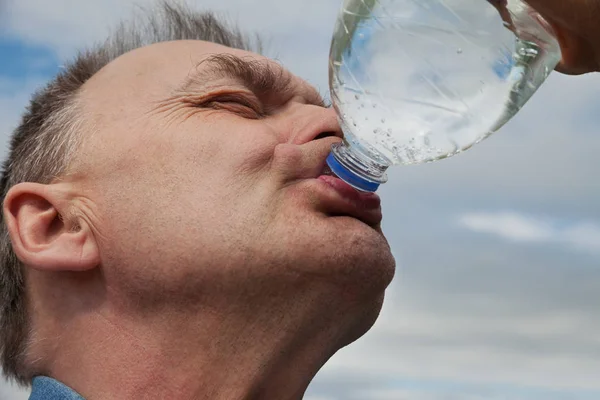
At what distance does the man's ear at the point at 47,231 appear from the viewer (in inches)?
93.3

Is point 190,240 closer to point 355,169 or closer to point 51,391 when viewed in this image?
point 355,169

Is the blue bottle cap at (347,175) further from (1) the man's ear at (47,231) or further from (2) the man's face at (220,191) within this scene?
(1) the man's ear at (47,231)

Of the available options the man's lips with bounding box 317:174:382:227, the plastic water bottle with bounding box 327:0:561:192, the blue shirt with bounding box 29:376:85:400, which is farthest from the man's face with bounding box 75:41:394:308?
the blue shirt with bounding box 29:376:85:400

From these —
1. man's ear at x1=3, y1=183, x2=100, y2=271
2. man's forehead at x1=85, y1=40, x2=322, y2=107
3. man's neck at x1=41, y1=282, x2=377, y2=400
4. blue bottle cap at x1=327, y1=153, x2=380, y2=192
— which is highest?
man's forehead at x1=85, y1=40, x2=322, y2=107

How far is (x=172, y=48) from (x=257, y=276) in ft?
2.81

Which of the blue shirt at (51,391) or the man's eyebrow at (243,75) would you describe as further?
the man's eyebrow at (243,75)

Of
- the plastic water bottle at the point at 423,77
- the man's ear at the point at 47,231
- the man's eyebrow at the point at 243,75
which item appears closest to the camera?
the plastic water bottle at the point at 423,77

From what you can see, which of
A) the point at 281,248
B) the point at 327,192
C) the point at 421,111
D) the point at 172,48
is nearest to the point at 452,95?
the point at 421,111

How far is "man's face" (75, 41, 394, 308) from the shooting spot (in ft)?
7.04

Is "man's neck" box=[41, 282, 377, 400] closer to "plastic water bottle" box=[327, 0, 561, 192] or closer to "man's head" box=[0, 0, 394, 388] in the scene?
"man's head" box=[0, 0, 394, 388]

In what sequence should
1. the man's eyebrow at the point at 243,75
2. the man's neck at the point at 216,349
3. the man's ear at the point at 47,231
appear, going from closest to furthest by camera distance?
the man's neck at the point at 216,349 → the man's ear at the point at 47,231 → the man's eyebrow at the point at 243,75

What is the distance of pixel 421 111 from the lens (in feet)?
7.25

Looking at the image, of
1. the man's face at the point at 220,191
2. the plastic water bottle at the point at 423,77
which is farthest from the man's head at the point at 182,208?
the plastic water bottle at the point at 423,77

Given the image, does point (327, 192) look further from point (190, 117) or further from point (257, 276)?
point (190, 117)
